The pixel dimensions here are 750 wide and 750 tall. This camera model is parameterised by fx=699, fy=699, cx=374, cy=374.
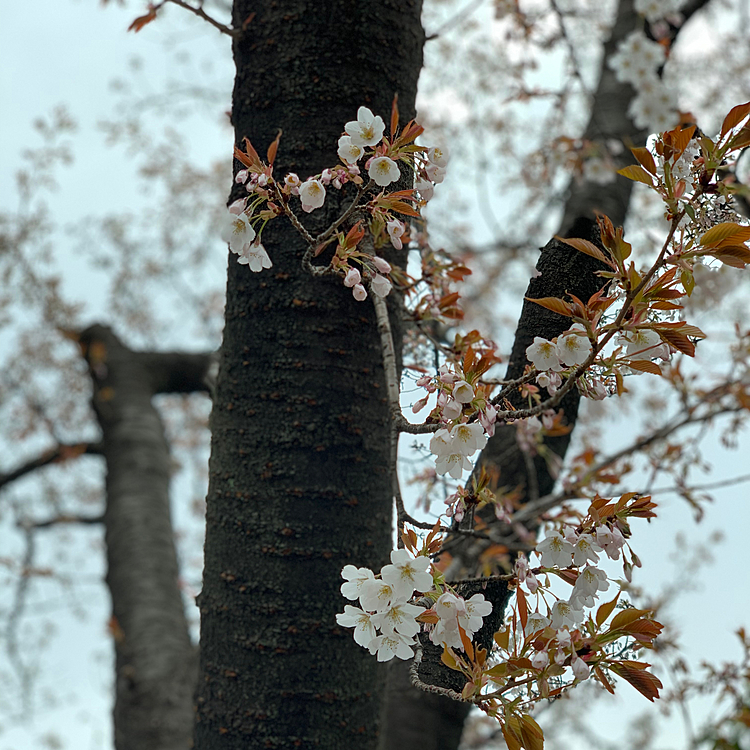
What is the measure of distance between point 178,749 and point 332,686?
111cm

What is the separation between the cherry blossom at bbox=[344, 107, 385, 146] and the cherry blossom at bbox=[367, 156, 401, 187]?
23mm

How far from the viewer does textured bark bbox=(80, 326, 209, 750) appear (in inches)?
70.9

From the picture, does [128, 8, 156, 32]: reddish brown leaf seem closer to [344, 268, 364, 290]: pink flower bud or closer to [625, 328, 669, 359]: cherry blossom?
[344, 268, 364, 290]: pink flower bud

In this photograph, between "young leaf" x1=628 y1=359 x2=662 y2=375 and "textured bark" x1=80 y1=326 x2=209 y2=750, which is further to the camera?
"textured bark" x1=80 y1=326 x2=209 y2=750

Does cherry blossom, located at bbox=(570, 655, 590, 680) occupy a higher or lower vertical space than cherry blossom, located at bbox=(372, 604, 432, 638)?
lower

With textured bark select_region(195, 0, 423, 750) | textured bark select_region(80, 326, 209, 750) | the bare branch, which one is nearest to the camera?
textured bark select_region(195, 0, 423, 750)

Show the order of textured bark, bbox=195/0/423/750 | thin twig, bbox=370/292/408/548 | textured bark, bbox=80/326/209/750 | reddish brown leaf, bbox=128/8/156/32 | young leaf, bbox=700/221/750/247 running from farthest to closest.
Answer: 1. textured bark, bbox=80/326/209/750
2. reddish brown leaf, bbox=128/8/156/32
3. textured bark, bbox=195/0/423/750
4. thin twig, bbox=370/292/408/548
5. young leaf, bbox=700/221/750/247

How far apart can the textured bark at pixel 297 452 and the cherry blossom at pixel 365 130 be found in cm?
26

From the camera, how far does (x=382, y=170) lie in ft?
1.82

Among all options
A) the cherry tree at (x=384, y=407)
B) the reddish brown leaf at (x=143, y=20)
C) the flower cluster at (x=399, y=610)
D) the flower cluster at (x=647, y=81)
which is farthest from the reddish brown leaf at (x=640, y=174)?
the flower cluster at (x=647, y=81)

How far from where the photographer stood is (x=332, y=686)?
0.84 meters

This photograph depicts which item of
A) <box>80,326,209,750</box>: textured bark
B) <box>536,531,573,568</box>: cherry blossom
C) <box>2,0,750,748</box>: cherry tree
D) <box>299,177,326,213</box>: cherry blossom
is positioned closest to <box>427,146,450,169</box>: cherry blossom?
<box>2,0,750,748</box>: cherry tree

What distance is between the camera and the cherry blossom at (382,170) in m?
0.55

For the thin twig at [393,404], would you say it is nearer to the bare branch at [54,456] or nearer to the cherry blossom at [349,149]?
the cherry blossom at [349,149]
